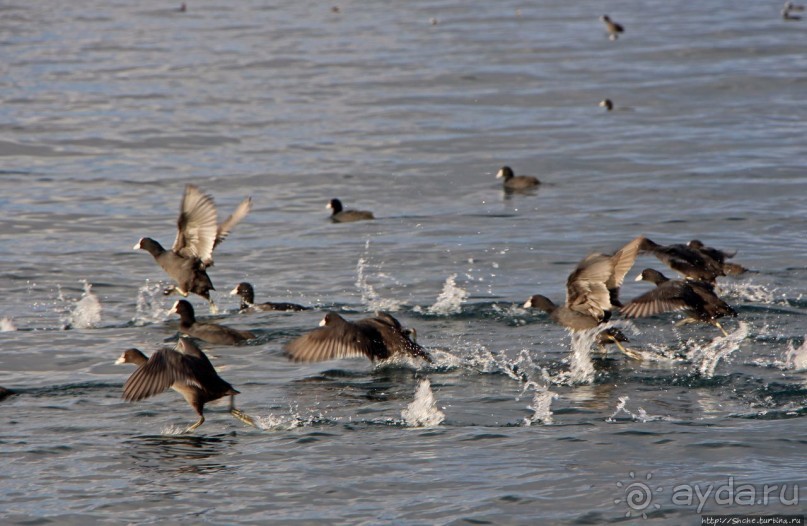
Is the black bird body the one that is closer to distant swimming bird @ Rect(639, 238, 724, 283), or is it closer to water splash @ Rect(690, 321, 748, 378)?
distant swimming bird @ Rect(639, 238, 724, 283)

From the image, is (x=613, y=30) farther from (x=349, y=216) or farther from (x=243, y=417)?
(x=243, y=417)

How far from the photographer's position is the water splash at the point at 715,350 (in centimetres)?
948

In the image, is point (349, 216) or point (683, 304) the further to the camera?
point (349, 216)

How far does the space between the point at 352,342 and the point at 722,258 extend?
442cm

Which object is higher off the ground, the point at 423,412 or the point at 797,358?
the point at 797,358

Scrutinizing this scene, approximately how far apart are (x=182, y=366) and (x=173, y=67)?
73.7ft

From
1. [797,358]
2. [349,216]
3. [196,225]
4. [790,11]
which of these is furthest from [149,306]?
[790,11]

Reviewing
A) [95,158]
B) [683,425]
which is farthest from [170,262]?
[95,158]

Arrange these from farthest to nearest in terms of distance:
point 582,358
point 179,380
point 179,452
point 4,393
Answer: point 582,358 < point 4,393 < point 179,380 < point 179,452

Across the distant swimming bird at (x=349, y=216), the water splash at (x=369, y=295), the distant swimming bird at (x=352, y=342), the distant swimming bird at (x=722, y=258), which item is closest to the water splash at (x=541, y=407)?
the distant swimming bird at (x=352, y=342)

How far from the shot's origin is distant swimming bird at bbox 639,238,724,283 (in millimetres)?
11469

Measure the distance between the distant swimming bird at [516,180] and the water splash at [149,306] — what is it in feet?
20.1

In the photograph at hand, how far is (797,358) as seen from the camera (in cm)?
943

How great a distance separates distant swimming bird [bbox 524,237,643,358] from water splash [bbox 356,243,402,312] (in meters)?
1.85
